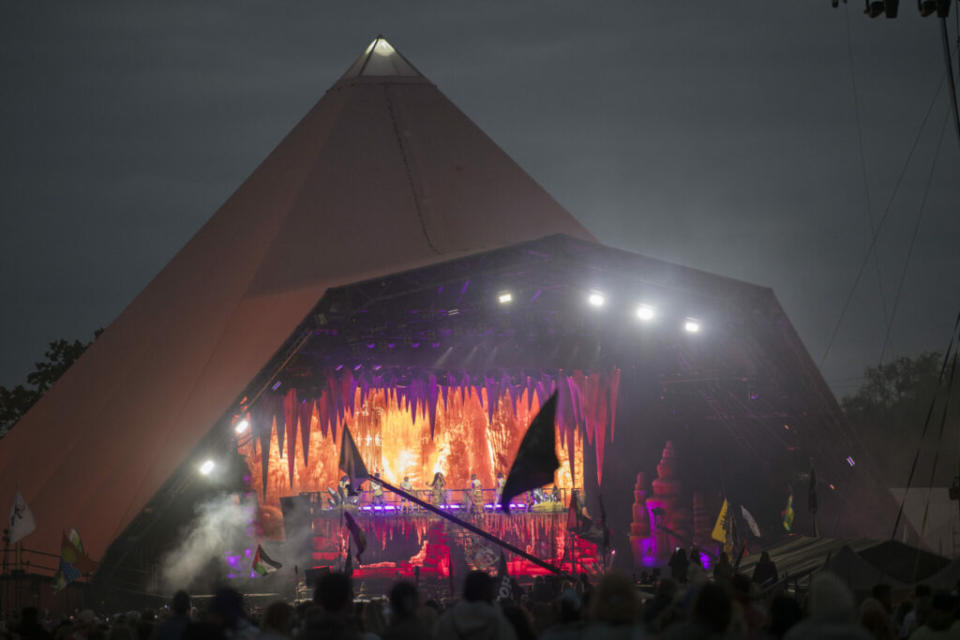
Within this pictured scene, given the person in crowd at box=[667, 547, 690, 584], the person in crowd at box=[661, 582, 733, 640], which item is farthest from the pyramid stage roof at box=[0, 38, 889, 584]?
the person in crowd at box=[661, 582, 733, 640]

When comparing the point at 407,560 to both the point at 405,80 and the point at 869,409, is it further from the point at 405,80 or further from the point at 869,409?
the point at 869,409

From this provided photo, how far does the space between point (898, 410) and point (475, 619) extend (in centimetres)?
5193

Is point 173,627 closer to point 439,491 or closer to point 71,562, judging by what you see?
point 71,562

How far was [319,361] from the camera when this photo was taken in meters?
20.3

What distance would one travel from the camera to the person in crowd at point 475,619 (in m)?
5.27

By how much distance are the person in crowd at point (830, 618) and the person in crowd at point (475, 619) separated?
1.39 meters

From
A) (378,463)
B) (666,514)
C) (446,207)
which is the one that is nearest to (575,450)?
(666,514)

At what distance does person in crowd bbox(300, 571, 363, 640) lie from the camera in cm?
478

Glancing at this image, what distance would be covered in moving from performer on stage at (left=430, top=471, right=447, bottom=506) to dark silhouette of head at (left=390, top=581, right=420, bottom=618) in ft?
Result: 65.2

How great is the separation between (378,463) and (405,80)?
10.1 meters

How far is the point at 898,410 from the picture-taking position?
5328 centimetres

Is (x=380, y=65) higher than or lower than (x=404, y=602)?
higher

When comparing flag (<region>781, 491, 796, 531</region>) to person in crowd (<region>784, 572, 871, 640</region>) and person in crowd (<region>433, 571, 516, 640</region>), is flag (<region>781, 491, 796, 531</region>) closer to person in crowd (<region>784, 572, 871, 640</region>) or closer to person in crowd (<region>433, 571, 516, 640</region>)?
person in crowd (<region>433, 571, 516, 640</region>)

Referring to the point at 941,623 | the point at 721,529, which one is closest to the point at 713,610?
the point at 941,623
